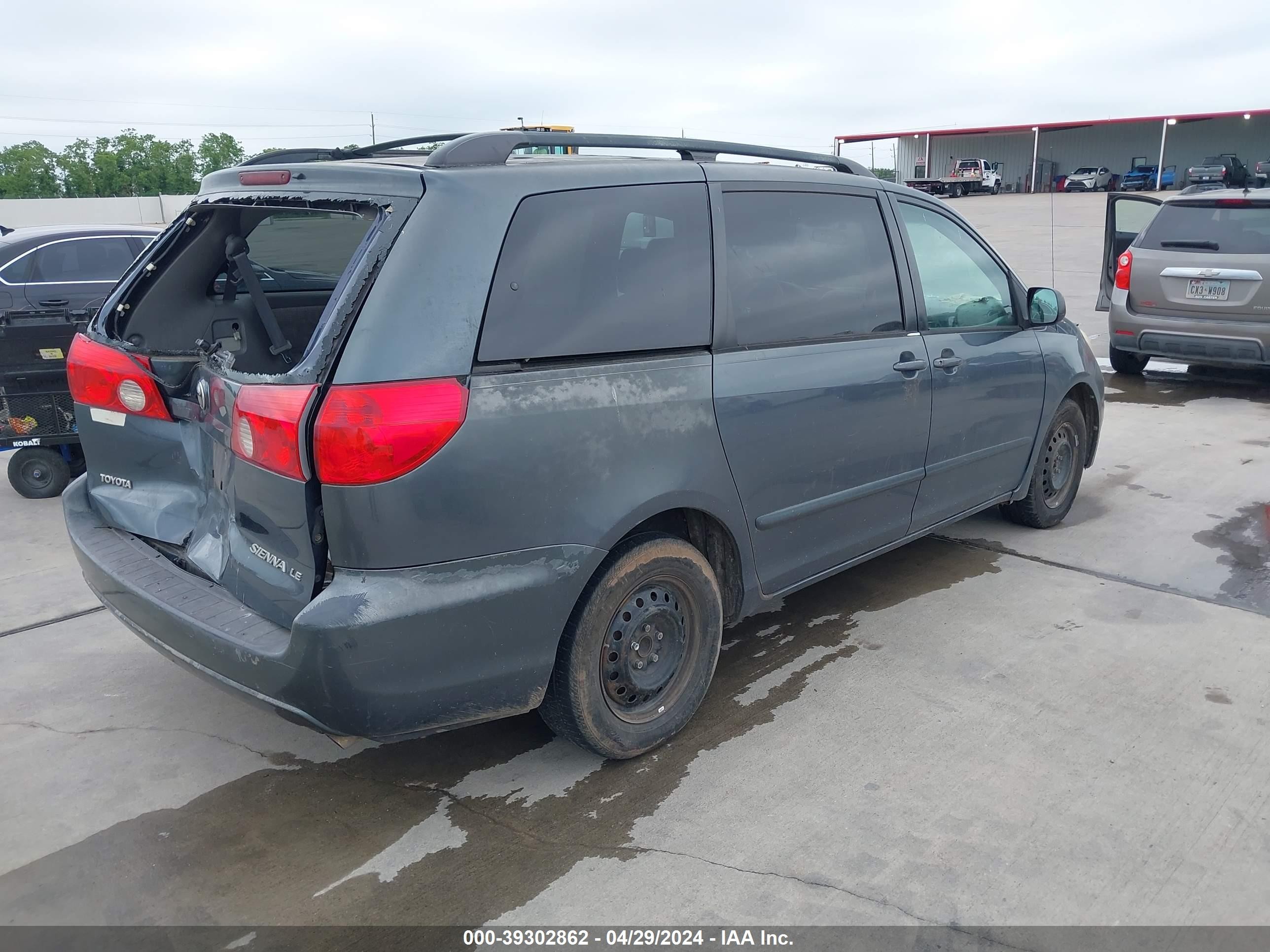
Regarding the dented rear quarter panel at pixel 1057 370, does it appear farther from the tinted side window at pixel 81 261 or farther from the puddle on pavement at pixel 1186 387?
the tinted side window at pixel 81 261

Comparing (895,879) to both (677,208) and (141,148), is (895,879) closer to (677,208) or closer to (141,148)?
(677,208)

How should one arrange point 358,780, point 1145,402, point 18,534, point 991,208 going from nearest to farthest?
point 358,780
point 18,534
point 1145,402
point 991,208

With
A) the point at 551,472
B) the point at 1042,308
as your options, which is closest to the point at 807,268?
the point at 551,472

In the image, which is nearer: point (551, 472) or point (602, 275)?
point (551, 472)

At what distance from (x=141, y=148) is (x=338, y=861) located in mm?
67427

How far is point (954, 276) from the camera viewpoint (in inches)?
172

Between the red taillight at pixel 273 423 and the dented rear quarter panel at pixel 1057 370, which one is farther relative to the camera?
the dented rear quarter panel at pixel 1057 370

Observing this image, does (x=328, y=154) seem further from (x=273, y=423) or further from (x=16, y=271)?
(x=16, y=271)

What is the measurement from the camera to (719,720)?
3426mm

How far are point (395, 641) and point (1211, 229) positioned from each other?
843cm

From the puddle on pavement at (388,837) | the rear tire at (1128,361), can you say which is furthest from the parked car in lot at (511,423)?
the rear tire at (1128,361)

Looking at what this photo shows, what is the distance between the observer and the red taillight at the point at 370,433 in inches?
95.5

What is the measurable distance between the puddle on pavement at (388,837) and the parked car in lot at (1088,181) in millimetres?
54723

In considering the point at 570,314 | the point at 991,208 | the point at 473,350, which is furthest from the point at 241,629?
the point at 991,208
